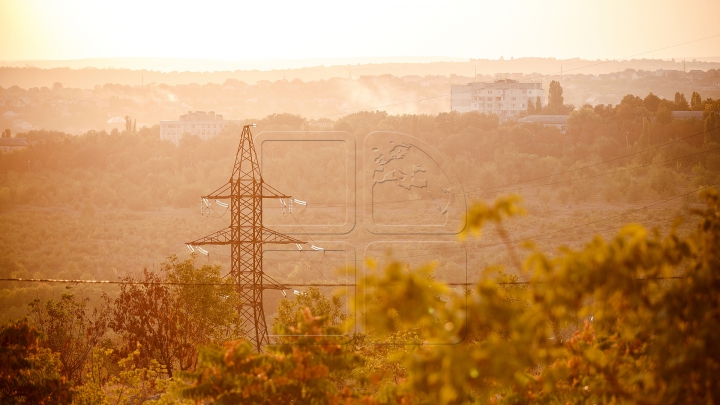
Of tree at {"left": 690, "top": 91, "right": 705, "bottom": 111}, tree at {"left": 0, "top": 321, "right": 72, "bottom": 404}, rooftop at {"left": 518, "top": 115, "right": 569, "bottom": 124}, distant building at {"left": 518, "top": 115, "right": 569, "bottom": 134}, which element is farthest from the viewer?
rooftop at {"left": 518, "top": 115, "right": 569, "bottom": 124}

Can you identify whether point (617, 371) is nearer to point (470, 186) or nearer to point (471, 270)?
point (471, 270)

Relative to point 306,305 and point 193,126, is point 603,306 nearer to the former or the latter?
point 306,305

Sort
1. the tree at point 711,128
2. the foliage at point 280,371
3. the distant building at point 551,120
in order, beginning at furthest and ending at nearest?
the distant building at point 551,120, the tree at point 711,128, the foliage at point 280,371

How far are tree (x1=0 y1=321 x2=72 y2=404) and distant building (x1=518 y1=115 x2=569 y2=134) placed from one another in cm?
5901

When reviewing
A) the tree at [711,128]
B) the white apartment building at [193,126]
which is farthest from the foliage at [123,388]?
the tree at [711,128]

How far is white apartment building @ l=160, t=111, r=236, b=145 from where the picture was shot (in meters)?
70.1

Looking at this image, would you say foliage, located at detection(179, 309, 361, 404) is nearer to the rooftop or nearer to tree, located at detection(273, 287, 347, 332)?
tree, located at detection(273, 287, 347, 332)

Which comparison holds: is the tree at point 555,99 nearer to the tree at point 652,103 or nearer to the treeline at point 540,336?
the tree at point 652,103

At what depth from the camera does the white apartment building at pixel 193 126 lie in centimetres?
7012

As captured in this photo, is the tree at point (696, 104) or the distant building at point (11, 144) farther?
the distant building at point (11, 144)

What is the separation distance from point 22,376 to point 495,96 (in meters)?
83.0

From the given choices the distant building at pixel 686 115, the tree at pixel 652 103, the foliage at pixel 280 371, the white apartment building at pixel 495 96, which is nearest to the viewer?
the foliage at pixel 280 371

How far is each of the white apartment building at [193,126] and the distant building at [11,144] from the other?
13823 millimetres

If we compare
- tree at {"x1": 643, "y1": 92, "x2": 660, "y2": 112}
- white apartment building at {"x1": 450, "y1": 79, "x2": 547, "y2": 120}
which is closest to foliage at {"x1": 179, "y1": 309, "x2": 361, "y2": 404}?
tree at {"x1": 643, "y1": 92, "x2": 660, "y2": 112}
